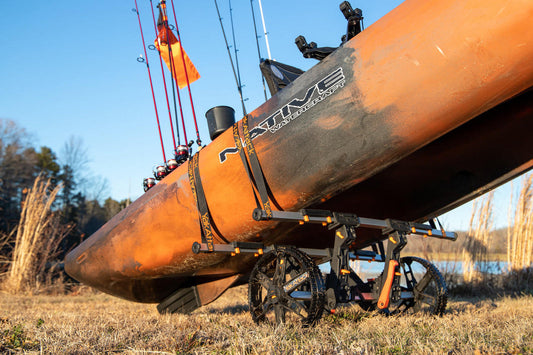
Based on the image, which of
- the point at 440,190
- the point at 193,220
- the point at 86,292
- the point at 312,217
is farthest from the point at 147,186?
the point at 86,292

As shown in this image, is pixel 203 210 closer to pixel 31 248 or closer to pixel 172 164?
pixel 172 164

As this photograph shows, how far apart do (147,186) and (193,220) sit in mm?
1534

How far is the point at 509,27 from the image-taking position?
8.20 feet

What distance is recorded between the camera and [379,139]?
301cm

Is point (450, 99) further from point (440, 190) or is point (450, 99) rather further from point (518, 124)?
point (440, 190)

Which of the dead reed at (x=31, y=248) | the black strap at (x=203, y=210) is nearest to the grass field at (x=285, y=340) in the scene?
the black strap at (x=203, y=210)

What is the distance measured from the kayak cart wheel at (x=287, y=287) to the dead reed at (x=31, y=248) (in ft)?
21.8

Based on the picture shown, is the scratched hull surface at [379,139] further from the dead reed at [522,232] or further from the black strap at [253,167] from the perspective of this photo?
the dead reed at [522,232]

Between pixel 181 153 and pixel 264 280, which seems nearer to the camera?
pixel 264 280

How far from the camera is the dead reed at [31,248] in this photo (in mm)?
8467

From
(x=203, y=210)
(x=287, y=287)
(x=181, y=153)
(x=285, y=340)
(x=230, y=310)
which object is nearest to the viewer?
(x=285, y=340)

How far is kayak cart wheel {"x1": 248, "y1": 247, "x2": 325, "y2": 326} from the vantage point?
120 inches

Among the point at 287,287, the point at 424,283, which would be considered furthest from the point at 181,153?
the point at 424,283

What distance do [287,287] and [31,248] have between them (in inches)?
297
